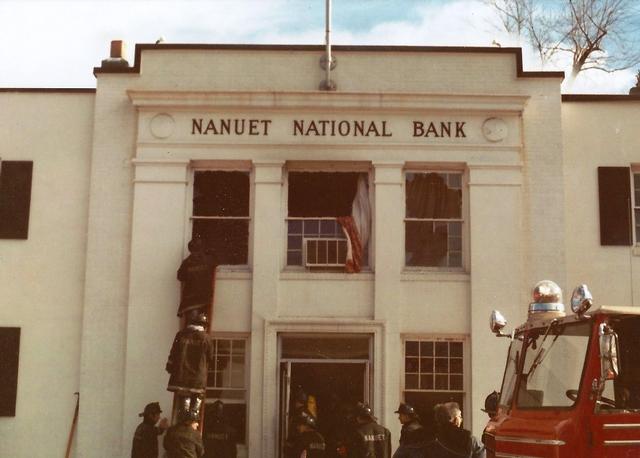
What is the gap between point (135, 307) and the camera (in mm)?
15008

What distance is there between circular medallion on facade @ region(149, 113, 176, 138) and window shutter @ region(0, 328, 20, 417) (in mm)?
3843

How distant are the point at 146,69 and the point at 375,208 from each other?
14.6ft

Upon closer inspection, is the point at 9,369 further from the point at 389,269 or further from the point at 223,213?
the point at 389,269

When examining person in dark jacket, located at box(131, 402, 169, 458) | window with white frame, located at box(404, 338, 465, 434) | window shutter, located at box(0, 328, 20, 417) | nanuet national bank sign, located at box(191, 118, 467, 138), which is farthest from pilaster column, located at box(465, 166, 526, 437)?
window shutter, located at box(0, 328, 20, 417)

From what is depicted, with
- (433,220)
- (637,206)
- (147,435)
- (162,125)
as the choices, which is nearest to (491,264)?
(433,220)

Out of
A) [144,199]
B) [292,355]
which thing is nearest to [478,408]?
[292,355]

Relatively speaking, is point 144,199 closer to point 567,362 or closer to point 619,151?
point 619,151

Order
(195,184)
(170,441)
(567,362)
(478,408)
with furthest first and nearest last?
(195,184)
(478,408)
(170,441)
(567,362)

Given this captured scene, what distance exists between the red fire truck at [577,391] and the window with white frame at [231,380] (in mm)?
6628

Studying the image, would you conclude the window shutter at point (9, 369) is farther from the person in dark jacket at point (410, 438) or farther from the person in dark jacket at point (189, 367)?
the person in dark jacket at point (410, 438)

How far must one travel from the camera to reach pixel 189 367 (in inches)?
548

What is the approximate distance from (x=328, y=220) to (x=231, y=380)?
2.97 m

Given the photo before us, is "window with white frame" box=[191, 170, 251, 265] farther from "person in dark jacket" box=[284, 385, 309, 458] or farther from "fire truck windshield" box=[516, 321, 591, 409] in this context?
"fire truck windshield" box=[516, 321, 591, 409]

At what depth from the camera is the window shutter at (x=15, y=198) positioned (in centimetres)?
1553
